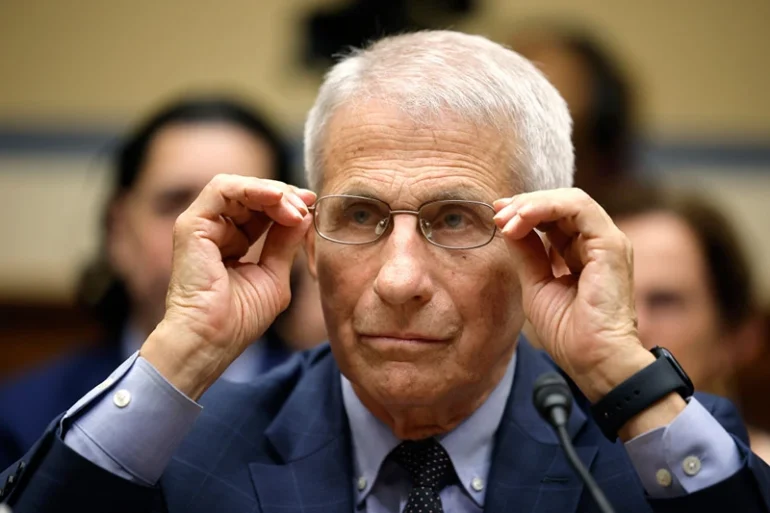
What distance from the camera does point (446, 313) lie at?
2379 mm

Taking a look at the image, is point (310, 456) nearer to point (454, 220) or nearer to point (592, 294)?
point (454, 220)

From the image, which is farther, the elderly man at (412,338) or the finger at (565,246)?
the finger at (565,246)

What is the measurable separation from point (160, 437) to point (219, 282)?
0.36 metres

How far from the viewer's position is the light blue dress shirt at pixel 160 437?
2158mm

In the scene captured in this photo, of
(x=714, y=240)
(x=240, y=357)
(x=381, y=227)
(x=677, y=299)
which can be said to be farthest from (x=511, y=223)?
(x=240, y=357)

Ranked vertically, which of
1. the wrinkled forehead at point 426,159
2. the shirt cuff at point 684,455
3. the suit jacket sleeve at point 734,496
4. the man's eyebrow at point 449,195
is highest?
the wrinkled forehead at point 426,159

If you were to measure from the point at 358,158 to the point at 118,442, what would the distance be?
2.65ft

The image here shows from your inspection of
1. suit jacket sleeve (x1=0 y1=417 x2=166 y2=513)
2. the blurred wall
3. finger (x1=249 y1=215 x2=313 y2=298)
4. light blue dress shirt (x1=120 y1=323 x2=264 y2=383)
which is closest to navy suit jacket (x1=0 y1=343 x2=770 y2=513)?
suit jacket sleeve (x1=0 y1=417 x2=166 y2=513)

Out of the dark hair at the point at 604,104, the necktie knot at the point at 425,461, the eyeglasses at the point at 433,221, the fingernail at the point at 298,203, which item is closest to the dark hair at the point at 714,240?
the dark hair at the point at 604,104

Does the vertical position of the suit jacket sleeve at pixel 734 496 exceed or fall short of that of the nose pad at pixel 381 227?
it falls short

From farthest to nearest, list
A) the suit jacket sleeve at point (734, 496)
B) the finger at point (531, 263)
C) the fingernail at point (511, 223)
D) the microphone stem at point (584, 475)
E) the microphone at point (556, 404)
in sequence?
the finger at point (531, 263) → the fingernail at point (511, 223) → the suit jacket sleeve at point (734, 496) → the microphone at point (556, 404) → the microphone stem at point (584, 475)

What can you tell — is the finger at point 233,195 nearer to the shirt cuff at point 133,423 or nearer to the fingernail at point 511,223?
the shirt cuff at point 133,423

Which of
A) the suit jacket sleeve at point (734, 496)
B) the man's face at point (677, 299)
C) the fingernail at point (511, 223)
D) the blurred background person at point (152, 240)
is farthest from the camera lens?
the blurred background person at point (152, 240)

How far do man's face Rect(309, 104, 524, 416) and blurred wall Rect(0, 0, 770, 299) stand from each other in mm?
3500
